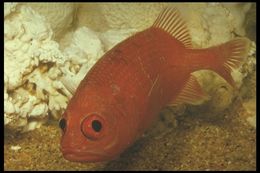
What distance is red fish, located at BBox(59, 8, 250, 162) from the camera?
2.13 m

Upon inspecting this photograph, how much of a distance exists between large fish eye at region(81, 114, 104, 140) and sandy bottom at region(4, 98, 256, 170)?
0.98 m

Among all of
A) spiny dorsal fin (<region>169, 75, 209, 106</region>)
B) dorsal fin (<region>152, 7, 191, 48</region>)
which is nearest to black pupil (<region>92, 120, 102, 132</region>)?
spiny dorsal fin (<region>169, 75, 209, 106</region>)

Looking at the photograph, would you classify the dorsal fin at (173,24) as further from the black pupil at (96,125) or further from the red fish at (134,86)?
the black pupil at (96,125)

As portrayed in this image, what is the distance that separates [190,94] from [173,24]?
0.44 metres

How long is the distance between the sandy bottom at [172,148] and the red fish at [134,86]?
734mm

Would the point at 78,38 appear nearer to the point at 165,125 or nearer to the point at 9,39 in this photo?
the point at 9,39

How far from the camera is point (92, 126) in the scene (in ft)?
6.96

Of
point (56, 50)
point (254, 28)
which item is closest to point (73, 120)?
point (56, 50)

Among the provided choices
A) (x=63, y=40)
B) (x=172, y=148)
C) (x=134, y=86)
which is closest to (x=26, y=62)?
(x=63, y=40)

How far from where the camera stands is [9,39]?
283cm

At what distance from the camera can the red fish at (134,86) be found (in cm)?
213

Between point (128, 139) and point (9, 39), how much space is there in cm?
116

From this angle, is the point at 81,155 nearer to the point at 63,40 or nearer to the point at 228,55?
the point at 228,55

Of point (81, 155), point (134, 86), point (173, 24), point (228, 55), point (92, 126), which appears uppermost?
point (173, 24)
